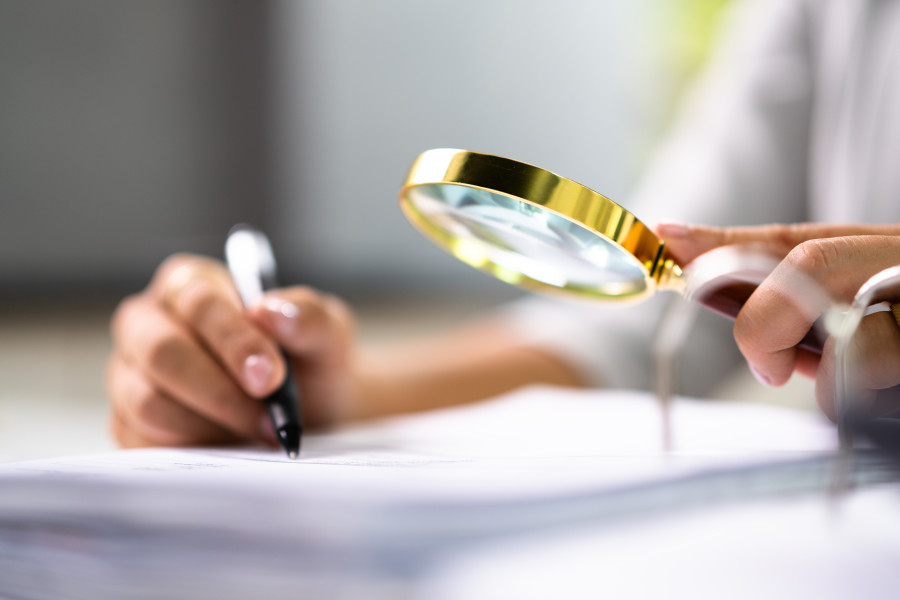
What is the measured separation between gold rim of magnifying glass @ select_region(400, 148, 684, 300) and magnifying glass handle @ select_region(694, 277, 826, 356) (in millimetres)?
15

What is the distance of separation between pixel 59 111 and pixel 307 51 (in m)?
0.52

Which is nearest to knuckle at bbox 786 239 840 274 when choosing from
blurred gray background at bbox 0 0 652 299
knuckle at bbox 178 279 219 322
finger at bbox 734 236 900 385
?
finger at bbox 734 236 900 385

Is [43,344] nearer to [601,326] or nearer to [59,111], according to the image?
[59,111]

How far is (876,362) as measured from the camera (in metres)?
0.26

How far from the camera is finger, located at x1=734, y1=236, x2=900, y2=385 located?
264mm

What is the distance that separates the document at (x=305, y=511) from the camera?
0.66 ft

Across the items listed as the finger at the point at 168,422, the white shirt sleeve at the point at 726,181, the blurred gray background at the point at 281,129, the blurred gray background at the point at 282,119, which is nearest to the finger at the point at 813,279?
the finger at the point at 168,422

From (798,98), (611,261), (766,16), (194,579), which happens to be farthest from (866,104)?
(194,579)

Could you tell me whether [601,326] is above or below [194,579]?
above

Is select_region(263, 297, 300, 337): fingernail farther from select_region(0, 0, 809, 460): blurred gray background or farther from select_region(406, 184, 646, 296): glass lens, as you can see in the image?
select_region(0, 0, 809, 460): blurred gray background

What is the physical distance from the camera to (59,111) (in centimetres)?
117

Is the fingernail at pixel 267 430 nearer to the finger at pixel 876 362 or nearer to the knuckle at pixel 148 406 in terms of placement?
the knuckle at pixel 148 406

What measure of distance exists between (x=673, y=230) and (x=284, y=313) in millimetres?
251

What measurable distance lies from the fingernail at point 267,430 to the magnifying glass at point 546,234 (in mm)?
145
